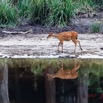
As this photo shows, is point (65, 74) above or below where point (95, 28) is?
above

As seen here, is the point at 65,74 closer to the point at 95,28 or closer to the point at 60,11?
the point at 95,28

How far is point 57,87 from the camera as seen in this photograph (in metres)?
10.5

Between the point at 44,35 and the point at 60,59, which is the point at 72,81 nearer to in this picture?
the point at 60,59

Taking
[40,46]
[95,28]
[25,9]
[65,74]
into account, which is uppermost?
[65,74]

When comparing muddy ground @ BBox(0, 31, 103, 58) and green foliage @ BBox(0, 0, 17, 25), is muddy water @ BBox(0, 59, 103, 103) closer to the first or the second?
muddy ground @ BBox(0, 31, 103, 58)

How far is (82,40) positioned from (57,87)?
19.5 ft

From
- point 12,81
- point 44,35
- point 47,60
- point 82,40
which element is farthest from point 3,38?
point 12,81

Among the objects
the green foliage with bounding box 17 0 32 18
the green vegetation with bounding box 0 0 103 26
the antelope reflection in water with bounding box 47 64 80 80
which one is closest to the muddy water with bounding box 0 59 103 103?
the antelope reflection in water with bounding box 47 64 80 80

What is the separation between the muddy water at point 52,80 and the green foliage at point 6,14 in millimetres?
6091

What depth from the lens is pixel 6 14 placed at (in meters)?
18.6

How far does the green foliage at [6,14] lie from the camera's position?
729 inches

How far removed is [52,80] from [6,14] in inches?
330

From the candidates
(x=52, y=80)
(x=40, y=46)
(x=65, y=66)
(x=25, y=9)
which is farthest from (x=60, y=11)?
(x=52, y=80)

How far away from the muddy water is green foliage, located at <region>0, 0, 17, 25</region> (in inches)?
240
